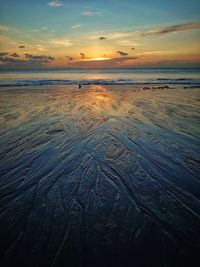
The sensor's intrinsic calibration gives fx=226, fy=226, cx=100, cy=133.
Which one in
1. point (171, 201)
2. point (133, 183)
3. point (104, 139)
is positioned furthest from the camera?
point (104, 139)

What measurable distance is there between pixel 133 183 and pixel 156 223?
1.19m

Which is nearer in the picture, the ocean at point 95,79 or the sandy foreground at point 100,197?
the sandy foreground at point 100,197

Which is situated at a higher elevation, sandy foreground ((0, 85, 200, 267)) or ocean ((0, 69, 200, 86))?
sandy foreground ((0, 85, 200, 267))

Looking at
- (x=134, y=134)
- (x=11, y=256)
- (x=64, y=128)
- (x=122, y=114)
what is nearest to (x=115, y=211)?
(x=11, y=256)

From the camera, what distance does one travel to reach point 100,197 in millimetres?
3947

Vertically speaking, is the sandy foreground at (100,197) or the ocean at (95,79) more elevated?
the sandy foreground at (100,197)

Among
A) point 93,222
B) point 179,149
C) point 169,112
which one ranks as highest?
point 93,222

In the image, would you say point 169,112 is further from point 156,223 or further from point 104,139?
point 156,223

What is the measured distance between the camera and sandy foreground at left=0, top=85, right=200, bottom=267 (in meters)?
2.81

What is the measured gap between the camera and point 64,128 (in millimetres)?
8492

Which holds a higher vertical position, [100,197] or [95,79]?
[100,197]

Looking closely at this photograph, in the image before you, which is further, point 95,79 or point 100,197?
point 95,79

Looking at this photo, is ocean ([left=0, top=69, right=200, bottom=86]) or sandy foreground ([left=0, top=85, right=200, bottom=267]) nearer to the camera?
sandy foreground ([left=0, top=85, right=200, bottom=267])

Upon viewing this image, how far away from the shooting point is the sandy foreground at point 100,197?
2809 mm
